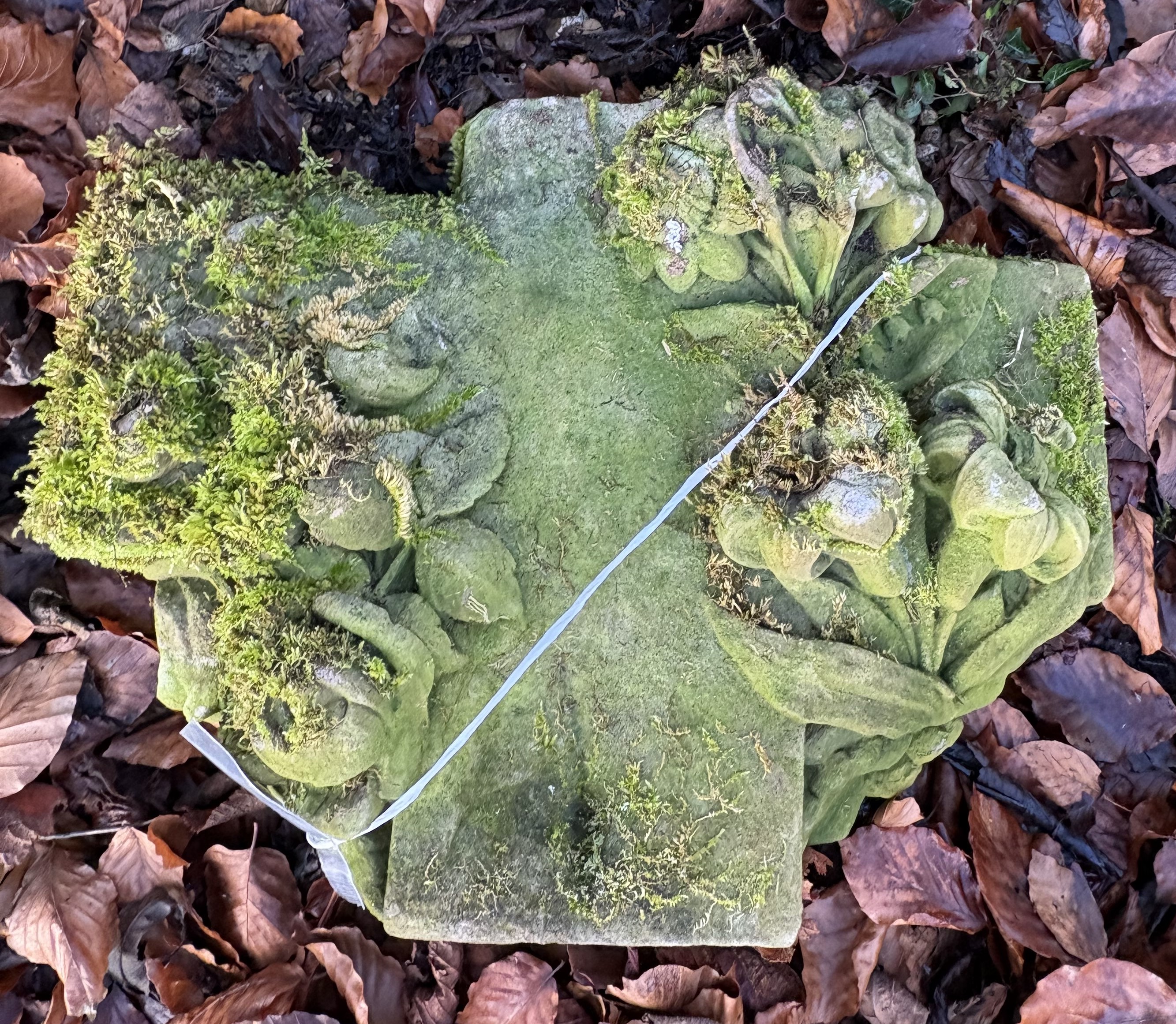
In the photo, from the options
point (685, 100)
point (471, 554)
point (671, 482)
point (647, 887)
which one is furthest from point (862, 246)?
point (647, 887)

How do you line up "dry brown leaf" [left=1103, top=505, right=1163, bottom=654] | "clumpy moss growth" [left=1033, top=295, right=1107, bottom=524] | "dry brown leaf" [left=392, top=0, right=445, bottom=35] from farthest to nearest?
"dry brown leaf" [left=1103, top=505, right=1163, bottom=654] < "dry brown leaf" [left=392, top=0, right=445, bottom=35] < "clumpy moss growth" [left=1033, top=295, right=1107, bottom=524]

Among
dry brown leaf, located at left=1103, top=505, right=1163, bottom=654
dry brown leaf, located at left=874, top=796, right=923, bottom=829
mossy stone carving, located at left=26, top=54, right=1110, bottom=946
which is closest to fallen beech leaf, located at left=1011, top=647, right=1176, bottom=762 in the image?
dry brown leaf, located at left=1103, top=505, right=1163, bottom=654

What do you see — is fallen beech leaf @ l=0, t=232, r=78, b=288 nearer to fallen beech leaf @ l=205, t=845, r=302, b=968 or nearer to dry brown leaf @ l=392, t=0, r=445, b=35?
dry brown leaf @ l=392, t=0, r=445, b=35

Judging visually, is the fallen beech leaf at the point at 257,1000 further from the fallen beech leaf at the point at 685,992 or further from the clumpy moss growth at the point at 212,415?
the clumpy moss growth at the point at 212,415

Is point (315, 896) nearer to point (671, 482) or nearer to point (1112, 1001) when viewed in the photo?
point (671, 482)

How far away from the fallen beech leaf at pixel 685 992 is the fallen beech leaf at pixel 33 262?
2.54 meters

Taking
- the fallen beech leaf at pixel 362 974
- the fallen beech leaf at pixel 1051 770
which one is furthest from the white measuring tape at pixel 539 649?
the fallen beech leaf at pixel 1051 770

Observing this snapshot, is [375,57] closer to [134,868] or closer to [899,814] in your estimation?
[134,868]

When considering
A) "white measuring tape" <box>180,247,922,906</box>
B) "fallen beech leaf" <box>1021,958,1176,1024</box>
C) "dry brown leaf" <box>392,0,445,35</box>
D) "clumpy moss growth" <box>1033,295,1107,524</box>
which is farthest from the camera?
"dry brown leaf" <box>392,0,445,35</box>

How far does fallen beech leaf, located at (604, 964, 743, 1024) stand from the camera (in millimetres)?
2451

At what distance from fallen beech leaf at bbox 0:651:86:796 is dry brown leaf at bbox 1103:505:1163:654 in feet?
9.94

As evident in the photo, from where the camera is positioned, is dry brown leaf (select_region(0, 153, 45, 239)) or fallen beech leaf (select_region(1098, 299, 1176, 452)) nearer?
dry brown leaf (select_region(0, 153, 45, 239))

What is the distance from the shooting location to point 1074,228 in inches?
103

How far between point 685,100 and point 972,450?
998mm
